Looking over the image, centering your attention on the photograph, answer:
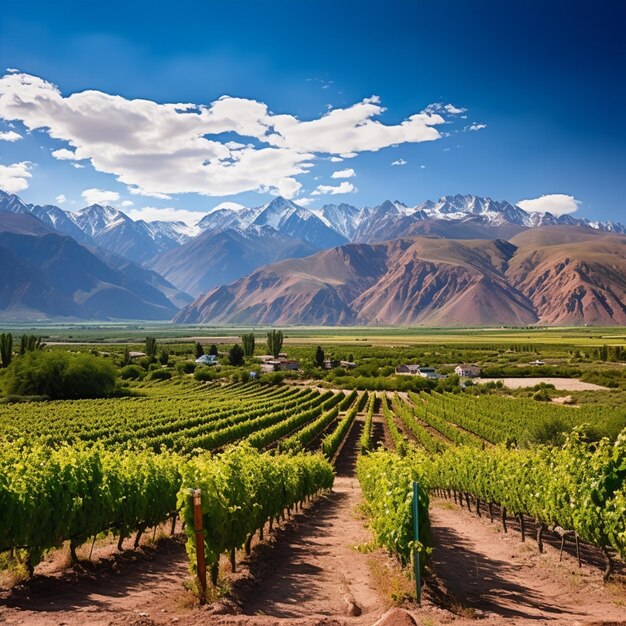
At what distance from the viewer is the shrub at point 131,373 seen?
129375 mm

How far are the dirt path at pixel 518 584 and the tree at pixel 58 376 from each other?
89.4 metres

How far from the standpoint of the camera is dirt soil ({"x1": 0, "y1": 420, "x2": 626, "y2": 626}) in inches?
417

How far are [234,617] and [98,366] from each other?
97.4 metres

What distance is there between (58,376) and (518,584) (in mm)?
96025

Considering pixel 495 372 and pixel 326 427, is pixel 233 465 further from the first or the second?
pixel 495 372

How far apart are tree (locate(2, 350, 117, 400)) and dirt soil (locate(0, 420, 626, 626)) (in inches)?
3445

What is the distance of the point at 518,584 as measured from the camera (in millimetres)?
14391

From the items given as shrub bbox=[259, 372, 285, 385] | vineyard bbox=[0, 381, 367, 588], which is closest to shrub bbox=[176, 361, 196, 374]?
shrub bbox=[259, 372, 285, 385]

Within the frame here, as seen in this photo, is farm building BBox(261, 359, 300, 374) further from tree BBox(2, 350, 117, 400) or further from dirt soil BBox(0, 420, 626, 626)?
dirt soil BBox(0, 420, 626, 626)

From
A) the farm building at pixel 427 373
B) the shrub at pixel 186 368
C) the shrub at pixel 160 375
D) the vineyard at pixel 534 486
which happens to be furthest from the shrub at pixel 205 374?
the vineyard at pixel 534 486

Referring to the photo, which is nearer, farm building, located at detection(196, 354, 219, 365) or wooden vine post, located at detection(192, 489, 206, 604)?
wooden vine post, located at detection(192, 489, 206, 604)

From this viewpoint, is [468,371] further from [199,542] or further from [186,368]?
[199,542]

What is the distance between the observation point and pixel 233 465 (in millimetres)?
14641

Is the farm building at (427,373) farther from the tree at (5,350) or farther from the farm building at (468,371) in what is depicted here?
the tree at (5,350)
